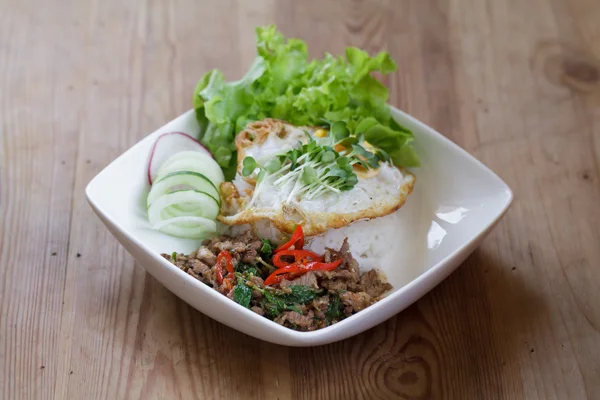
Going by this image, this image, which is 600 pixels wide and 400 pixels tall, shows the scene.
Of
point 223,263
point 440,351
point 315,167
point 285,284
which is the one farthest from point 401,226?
point 223,263

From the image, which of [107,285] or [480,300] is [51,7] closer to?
[107,285]

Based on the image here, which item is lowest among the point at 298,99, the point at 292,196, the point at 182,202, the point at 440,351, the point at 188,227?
the point at 440,351

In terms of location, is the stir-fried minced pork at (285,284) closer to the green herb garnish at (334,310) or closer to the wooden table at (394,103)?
the green herb garnish at (334,310)

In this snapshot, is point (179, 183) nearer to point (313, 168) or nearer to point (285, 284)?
point (313, 168)

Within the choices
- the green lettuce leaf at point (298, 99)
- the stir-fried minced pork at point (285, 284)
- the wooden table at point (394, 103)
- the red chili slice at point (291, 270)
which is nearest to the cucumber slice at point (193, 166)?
the green lettuce leaf at point (298, 99)

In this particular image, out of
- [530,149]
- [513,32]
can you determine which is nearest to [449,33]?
[513,32]

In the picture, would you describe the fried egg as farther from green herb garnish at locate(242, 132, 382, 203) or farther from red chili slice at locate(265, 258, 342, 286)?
red chili slice at locate(265, 258, 342, 286)

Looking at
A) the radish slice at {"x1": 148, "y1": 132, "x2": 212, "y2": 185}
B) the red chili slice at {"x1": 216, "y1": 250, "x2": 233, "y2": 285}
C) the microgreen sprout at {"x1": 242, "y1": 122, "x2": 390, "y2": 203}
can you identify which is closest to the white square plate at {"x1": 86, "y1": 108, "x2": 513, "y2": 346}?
the radish slice at {"x1": 148, "y1": 132, "x2": 212, "y2": 185}

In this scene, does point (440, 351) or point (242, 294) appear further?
point (440, 351)
